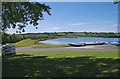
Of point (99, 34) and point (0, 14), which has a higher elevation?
point (0, 14)

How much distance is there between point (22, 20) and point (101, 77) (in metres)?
9.52

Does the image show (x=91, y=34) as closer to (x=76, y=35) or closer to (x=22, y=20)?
(x=76, y=35)

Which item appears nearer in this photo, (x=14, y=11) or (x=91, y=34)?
(x=14, y=11)

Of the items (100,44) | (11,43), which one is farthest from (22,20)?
(100,44)

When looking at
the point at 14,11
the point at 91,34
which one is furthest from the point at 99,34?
the point at 14,11

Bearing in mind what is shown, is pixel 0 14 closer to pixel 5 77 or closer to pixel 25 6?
pixel 25 6

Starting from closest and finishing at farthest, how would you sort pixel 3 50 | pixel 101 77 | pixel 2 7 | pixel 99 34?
pixel 101 77 → pixel 2 7 → pixel 99 34 → pixel 3 50

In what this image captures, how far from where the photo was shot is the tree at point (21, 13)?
18.0 meters

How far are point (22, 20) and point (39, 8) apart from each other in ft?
4.81

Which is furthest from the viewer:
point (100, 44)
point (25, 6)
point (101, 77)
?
point (100, 44)

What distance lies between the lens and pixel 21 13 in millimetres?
18891

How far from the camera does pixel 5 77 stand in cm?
1195

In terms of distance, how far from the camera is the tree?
17969 mm

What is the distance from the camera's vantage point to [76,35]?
67.5 ft
